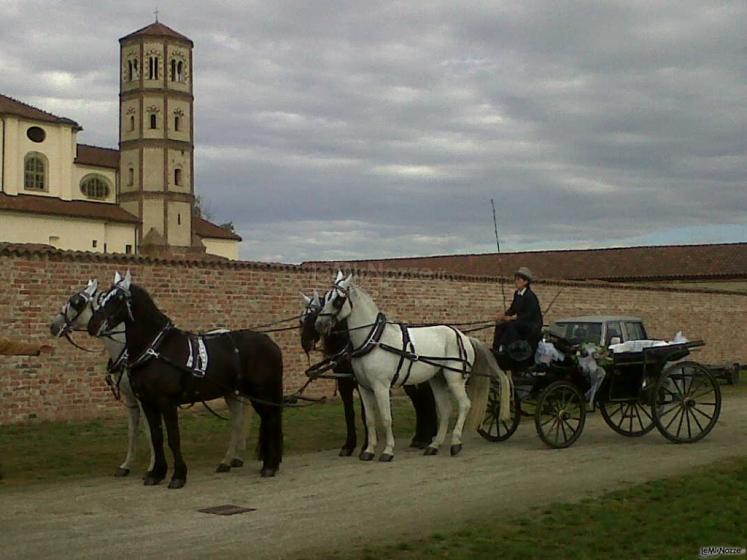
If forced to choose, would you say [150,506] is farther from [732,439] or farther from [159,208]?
[159,208]

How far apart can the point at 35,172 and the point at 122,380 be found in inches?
2121

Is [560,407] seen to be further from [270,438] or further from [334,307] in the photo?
[270,438]

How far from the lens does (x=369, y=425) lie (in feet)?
36.2

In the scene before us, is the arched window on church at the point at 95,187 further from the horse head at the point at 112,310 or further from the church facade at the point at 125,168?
the horse head at the point at 112,310

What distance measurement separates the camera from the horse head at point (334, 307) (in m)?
10.6

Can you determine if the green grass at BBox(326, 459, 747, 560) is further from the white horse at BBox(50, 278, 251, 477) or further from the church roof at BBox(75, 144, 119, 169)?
the church roof at BBox(75, 144, 119, 169)

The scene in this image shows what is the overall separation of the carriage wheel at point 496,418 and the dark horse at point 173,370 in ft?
10.4

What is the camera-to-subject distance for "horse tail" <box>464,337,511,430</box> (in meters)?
11.6

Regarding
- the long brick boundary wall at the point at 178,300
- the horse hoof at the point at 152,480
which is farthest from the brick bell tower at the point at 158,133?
the horse hoof at the point at 152,480

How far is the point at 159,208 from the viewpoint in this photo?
64312 millimetres

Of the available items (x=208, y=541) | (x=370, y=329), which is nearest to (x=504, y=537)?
(x=208, y=541)

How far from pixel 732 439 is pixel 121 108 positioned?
6080 cm

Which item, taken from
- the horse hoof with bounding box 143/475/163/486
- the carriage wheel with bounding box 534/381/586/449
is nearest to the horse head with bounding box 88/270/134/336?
the horse hoof with bounding box 143/475/163/486

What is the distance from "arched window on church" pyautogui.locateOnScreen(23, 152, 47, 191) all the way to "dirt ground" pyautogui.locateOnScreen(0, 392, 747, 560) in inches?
2079
